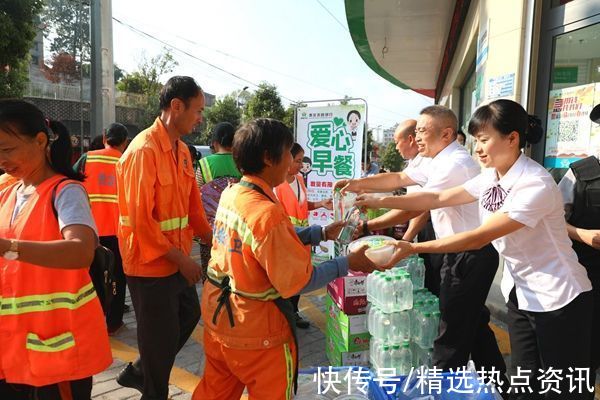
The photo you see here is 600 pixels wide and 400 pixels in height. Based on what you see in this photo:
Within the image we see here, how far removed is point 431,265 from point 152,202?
6.90 feet

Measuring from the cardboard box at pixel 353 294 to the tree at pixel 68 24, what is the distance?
8.98m

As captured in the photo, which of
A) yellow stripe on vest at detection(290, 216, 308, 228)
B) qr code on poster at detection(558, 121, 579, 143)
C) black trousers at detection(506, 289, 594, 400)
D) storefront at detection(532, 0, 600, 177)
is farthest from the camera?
yellow stripe on vest at detection(290, 216, 308, 228)

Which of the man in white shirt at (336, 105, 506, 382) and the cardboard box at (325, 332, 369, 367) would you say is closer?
the man in white shirt at (336, 105, 506, 382)

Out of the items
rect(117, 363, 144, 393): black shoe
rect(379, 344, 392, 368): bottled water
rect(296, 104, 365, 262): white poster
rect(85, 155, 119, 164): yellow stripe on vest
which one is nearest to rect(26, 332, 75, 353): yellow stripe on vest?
rect(117, 363, 144, 393): black shoe

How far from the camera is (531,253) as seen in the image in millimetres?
2027

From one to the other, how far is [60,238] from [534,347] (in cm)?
217

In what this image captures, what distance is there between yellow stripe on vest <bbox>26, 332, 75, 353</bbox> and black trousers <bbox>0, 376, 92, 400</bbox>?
17 cm

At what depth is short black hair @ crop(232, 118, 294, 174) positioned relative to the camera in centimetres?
172

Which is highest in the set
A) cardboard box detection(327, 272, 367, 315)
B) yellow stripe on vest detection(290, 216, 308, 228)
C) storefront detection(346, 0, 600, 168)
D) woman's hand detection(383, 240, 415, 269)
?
storefront detection(346, 0, 600, 168)

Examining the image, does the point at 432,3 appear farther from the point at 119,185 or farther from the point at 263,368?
the point at 263,368

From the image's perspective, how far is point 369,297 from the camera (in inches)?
118

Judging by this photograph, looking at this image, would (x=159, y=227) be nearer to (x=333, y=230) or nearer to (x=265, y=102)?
(x=333, y=230)

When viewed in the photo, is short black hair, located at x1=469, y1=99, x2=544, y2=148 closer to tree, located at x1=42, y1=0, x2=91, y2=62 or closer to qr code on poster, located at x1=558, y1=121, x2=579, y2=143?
qr code on poster, located at x1=558, y1=121, x2=579, y2=143

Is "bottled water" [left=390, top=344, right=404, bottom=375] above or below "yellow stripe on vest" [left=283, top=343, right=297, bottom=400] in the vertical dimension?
below
